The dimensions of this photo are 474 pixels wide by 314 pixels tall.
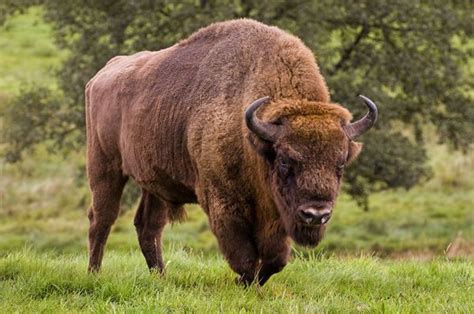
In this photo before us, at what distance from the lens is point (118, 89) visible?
8.48 metres

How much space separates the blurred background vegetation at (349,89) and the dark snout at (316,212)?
430 inches

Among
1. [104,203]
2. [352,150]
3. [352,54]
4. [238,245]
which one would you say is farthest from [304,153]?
[352,54]

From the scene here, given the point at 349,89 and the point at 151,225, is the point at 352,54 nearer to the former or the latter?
the point at 349,89

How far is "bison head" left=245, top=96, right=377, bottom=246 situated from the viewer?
585cm

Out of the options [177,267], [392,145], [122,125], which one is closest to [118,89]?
[122,125]

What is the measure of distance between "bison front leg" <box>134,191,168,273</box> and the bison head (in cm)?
233

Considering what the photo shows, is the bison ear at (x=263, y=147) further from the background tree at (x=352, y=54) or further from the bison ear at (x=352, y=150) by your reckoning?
the background tree at (x=352, y=54)

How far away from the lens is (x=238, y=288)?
253 inches

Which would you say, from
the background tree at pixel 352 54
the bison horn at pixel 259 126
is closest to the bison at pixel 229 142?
the bison horn at pixel 259 126

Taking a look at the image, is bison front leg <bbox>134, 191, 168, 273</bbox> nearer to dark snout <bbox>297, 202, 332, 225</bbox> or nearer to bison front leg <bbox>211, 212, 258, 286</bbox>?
bison front leg <bbox>211, 212, 258, 286</bbox>

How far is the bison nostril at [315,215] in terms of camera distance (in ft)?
18.9

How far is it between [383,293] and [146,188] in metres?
2.62

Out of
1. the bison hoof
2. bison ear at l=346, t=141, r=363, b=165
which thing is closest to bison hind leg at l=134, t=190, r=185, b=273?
the bison hoof

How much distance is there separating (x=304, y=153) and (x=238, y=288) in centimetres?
124
